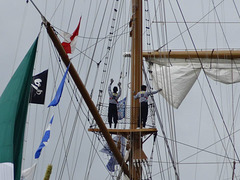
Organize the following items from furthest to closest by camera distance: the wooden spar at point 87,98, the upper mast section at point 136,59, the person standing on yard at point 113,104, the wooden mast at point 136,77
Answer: the upper mast section at point 136,59
the wooden mast at point 136,77
the person standing on yard at point 113,104
the wooden spar at point 87,98

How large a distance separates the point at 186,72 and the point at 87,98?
36.0 feet

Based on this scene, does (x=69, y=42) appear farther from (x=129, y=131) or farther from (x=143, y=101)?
(x=129, y=131)

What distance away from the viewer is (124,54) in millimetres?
26797

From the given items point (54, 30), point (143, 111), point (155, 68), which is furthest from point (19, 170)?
point (155, 68)

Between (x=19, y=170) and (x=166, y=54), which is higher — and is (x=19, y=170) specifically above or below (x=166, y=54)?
below

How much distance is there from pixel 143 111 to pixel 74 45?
3650 mm

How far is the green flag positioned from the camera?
1750 centimetres

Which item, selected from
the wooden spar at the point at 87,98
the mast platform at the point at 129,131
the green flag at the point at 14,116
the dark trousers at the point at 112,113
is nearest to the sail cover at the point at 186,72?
the mast platform at the point at 129,131

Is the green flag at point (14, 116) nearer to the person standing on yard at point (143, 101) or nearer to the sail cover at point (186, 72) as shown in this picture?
the person standing on yard at point (143, 101)

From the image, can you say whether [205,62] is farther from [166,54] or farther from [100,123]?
[100,123]

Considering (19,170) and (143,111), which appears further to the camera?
(143,111)

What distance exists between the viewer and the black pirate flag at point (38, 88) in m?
20.0

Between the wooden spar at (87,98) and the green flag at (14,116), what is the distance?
123 centimetres

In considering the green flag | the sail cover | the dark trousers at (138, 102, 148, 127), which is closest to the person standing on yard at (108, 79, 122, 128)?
the dark trousers at (138, 102, 148, 127)
